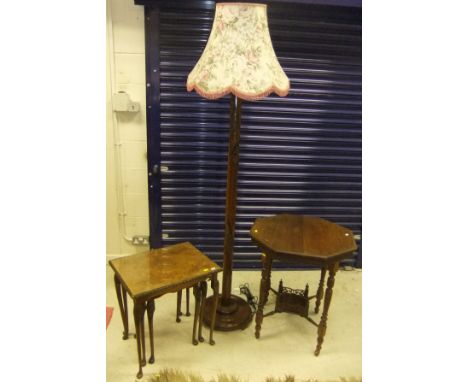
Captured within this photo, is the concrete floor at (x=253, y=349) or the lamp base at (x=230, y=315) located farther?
the lamp base at (x=230, y=315)

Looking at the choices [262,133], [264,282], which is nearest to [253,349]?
[264,282]

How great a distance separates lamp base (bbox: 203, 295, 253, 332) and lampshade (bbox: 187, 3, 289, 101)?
50.7 inches

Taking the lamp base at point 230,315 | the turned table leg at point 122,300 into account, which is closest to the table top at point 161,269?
the turned table leg at point 122,300

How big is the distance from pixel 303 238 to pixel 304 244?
7cm

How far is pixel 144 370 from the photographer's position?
5.53ft

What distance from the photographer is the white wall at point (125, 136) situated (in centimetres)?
207

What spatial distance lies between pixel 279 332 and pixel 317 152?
1.26m

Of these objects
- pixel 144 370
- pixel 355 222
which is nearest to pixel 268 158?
pixel 355 222

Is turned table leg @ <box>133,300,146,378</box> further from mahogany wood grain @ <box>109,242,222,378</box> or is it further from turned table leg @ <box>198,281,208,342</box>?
turned table leg @ <box>198,281,208,342</box>

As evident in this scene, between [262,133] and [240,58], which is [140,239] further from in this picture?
[240,58]

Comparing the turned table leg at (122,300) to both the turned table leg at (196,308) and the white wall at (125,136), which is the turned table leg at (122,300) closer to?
the turned table leg at (196,308)

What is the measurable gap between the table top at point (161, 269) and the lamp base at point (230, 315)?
487 mm

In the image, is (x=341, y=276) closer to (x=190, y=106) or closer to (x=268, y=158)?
(x=268, y=158)

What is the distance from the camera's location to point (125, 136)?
7.54 ft
